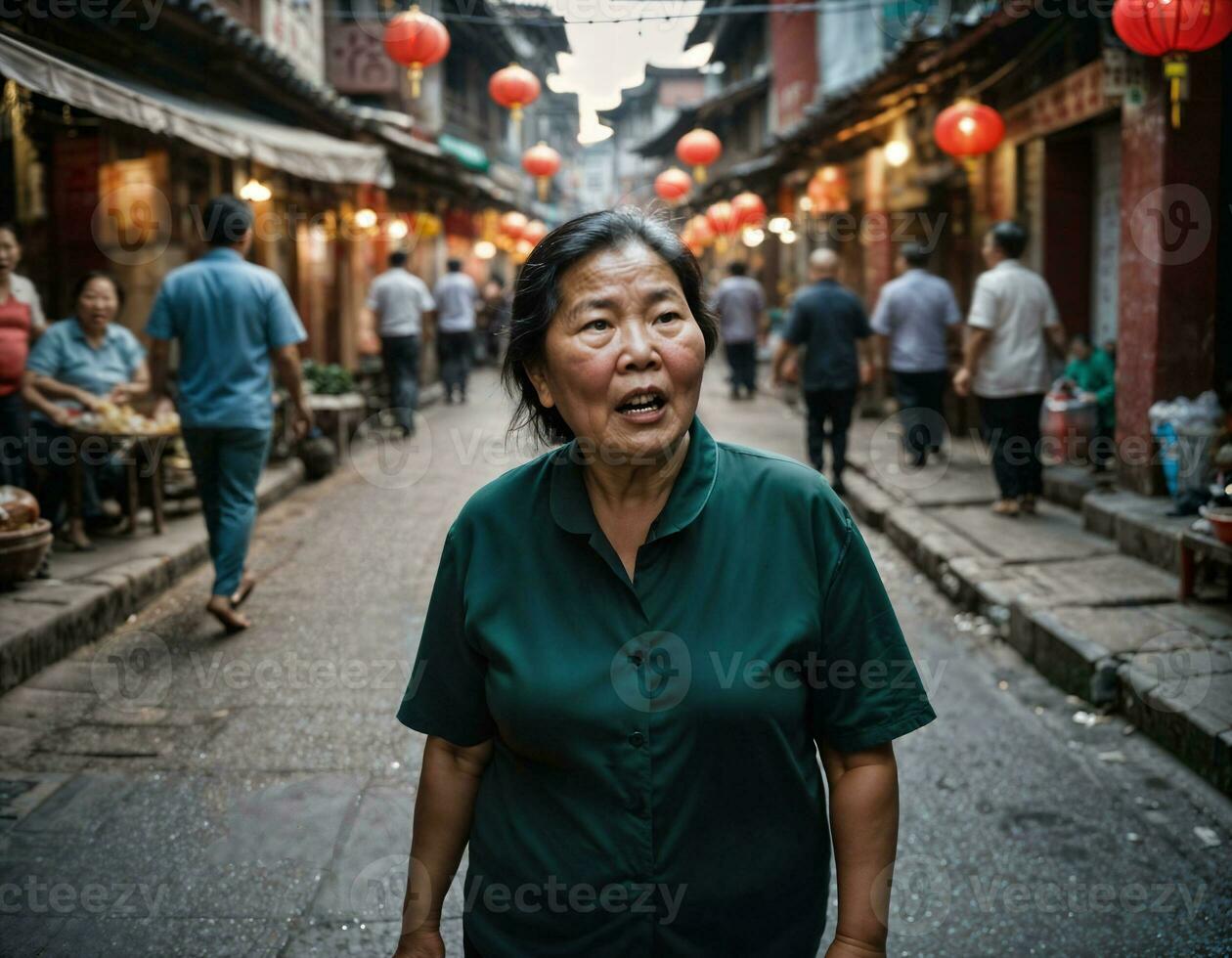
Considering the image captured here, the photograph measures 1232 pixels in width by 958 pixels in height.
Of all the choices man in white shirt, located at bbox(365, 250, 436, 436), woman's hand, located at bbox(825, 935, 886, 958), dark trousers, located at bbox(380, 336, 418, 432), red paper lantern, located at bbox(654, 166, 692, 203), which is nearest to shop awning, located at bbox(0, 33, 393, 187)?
man in white shirt, located at bbox(365, 250, 436, 436)

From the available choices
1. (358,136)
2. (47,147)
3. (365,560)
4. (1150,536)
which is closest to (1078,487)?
(1150,536)

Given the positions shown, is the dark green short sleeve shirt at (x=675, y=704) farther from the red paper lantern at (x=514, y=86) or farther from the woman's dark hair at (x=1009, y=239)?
the red paper lantern at (x=514, y=86)

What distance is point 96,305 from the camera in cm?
752

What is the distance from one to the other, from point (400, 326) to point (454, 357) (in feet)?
12.9

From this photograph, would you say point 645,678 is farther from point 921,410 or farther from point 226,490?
point 921,410

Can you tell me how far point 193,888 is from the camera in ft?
11.3

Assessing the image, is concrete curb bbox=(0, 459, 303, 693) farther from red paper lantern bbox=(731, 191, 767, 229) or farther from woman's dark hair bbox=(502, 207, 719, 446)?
red paper lantern bbox=(731, 191, 767, 229)

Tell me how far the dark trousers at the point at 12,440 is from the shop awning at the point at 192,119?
1861 mm

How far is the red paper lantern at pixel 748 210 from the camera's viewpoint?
21.2 meters

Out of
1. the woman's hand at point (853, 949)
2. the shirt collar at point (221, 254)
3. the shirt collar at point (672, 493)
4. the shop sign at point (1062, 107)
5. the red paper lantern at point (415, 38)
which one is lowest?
the woman's hand at point (853, 949)

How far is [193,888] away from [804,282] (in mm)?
22583

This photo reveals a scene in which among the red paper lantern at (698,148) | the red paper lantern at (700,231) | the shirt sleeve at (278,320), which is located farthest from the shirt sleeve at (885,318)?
the red paper lantern at (700,231)

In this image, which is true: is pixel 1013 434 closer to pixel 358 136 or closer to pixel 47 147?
pixel 47 147

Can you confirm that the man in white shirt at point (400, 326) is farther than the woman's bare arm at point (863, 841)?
Yes
